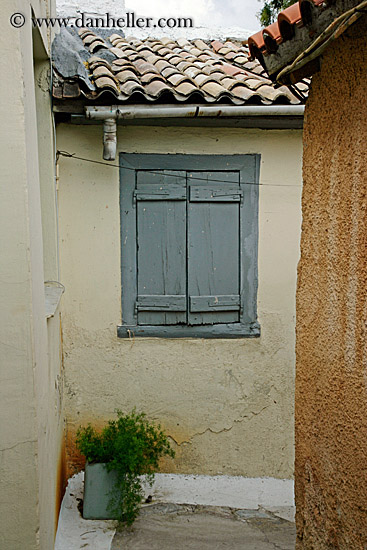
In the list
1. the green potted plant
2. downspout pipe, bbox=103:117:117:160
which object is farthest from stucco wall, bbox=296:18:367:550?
downspout pipe, bbox=103:117:117:160

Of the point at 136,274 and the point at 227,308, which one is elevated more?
the point at 136,274

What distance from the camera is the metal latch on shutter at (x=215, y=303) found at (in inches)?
197

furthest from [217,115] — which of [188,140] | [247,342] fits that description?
[247,342]

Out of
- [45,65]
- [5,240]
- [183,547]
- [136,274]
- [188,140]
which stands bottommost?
[183,547]

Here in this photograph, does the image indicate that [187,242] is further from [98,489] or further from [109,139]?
[98,489]

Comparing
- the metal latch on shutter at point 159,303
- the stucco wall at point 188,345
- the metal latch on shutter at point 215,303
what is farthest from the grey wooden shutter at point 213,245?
the stucco wall at point 188,345

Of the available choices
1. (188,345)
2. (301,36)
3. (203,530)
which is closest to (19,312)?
(301,36)

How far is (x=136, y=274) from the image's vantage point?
4965mm

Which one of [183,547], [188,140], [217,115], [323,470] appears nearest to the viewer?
[323,470]

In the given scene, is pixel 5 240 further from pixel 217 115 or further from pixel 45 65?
pixel 217 115

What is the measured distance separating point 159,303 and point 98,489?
159 cm

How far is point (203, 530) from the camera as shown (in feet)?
14.7

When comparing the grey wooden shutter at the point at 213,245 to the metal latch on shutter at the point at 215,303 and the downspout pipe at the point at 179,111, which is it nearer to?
the metal latch on shutter at the point at 215,303

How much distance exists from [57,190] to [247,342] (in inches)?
83.8
